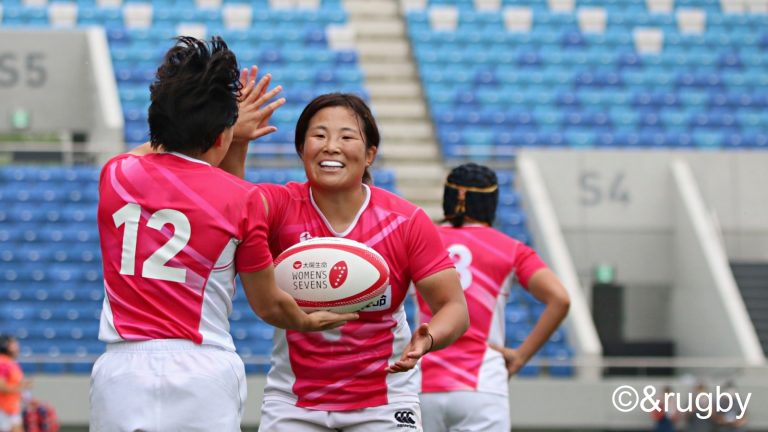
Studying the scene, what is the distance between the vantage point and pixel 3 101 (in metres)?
18.1

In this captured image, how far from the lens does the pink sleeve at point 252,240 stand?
161 inches

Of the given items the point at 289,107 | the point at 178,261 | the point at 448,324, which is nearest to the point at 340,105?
the point at 448,324

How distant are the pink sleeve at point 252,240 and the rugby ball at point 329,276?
0.35 m

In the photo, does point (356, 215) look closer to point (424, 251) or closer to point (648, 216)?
point (424, 251)

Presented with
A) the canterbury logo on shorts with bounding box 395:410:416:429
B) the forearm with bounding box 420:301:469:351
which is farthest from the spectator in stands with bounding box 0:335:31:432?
the forearm with bounding box 420:301:469:351

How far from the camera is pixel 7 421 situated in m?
11.2

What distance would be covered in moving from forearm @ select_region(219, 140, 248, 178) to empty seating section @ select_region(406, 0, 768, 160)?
11862mm

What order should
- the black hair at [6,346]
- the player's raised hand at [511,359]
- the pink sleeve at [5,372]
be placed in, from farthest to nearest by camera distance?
the black hair at [6,346] → the pink sleeve at [5,372] → the player's raised hand at [511,359]

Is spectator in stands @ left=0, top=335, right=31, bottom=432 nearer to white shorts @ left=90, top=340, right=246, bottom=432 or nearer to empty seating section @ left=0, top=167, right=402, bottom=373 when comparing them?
empty seating section @ left=0, top=167, right=402, bottom=373

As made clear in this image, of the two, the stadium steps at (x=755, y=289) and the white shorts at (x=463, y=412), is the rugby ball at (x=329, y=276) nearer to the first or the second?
the white shorts at (x=463, y=412)

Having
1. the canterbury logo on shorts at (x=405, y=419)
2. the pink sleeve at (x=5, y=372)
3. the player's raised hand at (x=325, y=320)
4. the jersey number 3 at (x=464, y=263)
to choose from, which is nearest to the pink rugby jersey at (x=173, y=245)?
the player's raised hand at (x=325, y=320)

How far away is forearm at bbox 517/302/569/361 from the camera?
609 centimetres

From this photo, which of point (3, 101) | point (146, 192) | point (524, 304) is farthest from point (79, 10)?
point (146, 192)

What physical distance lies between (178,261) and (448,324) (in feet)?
3.34
